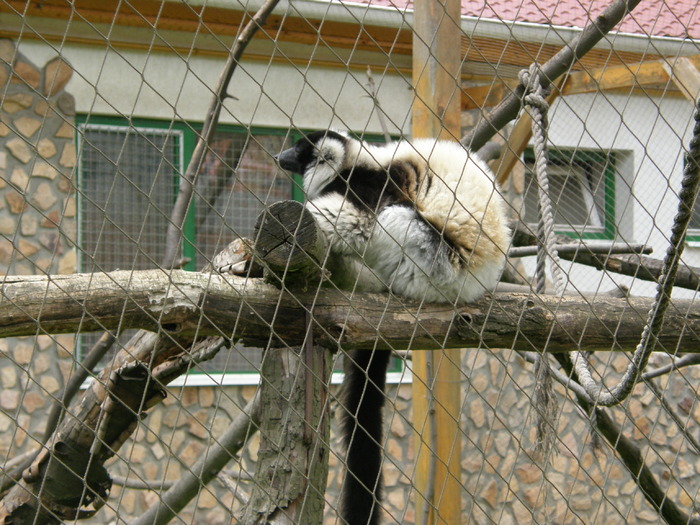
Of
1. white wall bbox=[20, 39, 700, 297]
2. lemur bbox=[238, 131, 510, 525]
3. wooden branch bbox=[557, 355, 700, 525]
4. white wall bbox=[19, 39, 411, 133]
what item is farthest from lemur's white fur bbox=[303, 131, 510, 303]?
white wall bbox=[20, 39, 700, 297]

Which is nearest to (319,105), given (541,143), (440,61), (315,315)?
(440,61)

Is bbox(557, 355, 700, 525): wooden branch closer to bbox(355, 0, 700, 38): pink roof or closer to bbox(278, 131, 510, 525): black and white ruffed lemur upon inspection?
bbox(278, 131, 510, 525): black and white ruffed lemur

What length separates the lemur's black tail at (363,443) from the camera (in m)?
2.44

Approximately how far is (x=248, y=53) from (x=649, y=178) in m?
3.62

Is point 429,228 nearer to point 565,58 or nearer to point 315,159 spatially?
point 315,159

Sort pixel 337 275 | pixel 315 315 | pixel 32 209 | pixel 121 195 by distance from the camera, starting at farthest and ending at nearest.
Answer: pixel 121 195
pixel 32 209
pixel 337 275
pixel 315 315

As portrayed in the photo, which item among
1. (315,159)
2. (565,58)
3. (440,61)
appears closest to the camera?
(565,58)

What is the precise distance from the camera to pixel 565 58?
299 cm

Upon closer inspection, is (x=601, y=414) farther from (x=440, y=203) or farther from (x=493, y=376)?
(x=493, y=376)

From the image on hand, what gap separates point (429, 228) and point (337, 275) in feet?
1.36

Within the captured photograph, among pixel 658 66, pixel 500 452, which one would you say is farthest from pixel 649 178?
pixel 500 452

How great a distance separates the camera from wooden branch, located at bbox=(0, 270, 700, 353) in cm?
192

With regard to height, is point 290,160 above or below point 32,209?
below

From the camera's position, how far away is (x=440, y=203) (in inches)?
115
